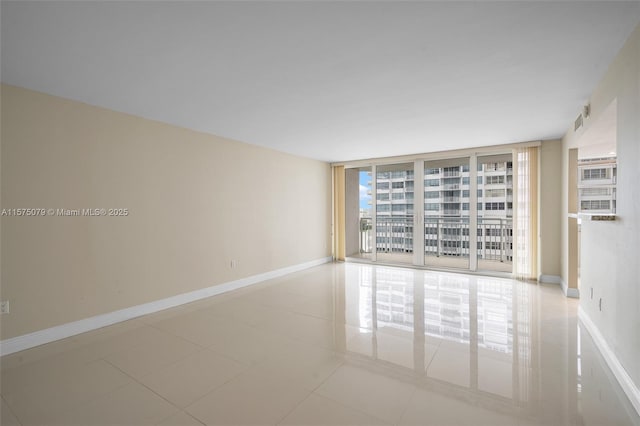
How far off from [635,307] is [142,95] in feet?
14.7

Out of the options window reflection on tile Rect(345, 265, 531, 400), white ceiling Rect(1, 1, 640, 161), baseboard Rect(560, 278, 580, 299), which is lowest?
window reflection on tile Rect(345, 265, 531, 400)

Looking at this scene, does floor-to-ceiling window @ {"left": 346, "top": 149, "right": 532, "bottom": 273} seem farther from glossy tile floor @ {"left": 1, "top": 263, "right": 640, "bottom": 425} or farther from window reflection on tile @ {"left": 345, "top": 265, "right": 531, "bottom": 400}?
glossy tile floor @ {"left": 1, "top": 263, "right": 640, "bottom": 425}

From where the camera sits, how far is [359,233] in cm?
790

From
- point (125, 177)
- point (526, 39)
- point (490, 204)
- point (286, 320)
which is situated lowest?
point (286, 320)

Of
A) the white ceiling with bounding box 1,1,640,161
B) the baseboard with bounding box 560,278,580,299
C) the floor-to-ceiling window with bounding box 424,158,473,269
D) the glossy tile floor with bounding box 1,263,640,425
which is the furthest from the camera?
the floor-to-ceiling window with bounding box 424,158,473,269

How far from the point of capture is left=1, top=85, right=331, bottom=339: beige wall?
2689mm

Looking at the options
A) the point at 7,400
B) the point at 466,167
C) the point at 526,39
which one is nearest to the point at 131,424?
the point at 7,400

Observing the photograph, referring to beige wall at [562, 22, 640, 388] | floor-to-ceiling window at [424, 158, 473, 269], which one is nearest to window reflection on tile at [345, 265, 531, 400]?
beige wall at [562, 22, 640, 388]

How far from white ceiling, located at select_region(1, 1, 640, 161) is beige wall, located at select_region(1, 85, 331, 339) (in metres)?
0.35

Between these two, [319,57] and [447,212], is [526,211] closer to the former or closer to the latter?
[447,212]

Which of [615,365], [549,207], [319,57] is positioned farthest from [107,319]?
[549,207]

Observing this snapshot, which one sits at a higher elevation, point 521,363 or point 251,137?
point 251,137

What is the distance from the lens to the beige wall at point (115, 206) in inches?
106

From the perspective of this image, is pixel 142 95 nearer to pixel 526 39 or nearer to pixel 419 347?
pixel 526 39
